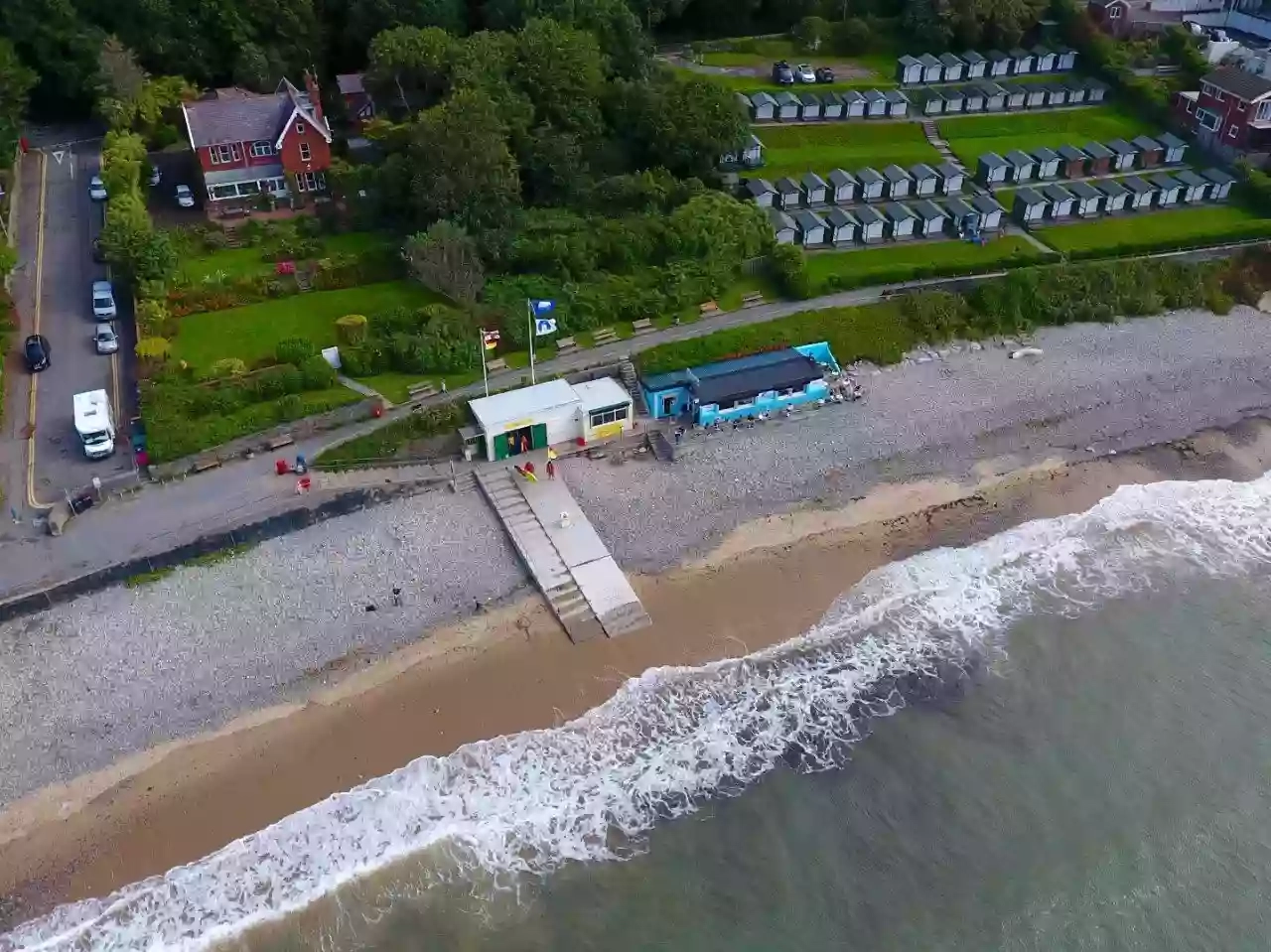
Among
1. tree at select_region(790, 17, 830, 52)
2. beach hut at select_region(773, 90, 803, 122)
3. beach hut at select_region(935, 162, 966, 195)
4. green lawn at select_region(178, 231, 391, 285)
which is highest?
tree at select_region(790, 17, 830, 52)

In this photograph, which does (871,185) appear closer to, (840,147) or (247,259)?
(840,147)

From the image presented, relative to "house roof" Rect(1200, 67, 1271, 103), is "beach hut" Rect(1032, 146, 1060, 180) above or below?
below

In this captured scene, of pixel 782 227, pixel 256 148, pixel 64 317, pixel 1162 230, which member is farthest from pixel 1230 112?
pixel 64 317

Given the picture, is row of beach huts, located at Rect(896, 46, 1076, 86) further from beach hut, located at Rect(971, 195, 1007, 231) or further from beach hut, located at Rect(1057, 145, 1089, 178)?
beach hut, located at Rect(971, 195, 1007, 231)

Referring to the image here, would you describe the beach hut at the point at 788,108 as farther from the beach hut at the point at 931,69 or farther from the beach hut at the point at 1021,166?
the beach hut at the point at 1021,166

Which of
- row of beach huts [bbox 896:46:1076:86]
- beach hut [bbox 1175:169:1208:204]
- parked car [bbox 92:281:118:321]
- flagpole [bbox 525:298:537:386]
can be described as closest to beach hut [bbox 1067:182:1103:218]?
beach hut [bbox 1175:169:1208:204]

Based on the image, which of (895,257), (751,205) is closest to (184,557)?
(751,205)

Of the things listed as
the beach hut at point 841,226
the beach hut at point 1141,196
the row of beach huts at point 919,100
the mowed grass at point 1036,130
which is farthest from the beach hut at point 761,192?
the beach hut at point 1141,196
